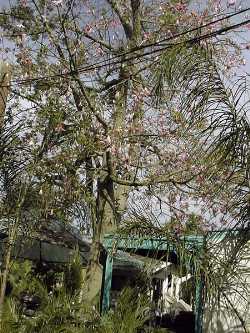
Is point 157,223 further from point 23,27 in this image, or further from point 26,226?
point 23,27

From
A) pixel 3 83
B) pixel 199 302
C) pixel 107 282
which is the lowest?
pixel 199 302

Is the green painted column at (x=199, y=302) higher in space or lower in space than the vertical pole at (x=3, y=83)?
lower

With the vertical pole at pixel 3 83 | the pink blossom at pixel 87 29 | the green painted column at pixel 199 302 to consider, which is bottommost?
the green painted column at pixel 199 302

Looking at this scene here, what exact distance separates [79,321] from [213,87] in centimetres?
319

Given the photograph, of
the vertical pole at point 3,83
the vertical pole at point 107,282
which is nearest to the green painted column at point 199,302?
the vertical pole at point 107,282

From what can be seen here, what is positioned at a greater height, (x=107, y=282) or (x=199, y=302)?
(x=107, y=282)

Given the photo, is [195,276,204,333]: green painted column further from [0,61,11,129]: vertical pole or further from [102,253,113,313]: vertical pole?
[0,61,11,129]: vertical pole

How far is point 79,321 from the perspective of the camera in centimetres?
662

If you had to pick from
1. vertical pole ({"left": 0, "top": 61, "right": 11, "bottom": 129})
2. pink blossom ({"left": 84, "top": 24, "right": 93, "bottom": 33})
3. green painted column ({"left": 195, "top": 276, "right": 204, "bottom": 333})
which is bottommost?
green painted column ({"left": 195, "top": 276, "right": 204, "bottom": 333})

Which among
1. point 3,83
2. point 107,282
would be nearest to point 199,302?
point 3,83

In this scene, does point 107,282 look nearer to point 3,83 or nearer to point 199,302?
point 199,302

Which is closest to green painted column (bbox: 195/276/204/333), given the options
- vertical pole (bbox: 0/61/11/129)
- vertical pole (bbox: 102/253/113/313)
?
vertical pole (bbox: 102/253/113/313)

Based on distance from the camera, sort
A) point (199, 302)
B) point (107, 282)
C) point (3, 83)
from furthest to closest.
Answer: point (107, 282) → point (199, 302) → point (3, 83)

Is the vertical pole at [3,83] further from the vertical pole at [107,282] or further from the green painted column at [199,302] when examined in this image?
the vertical pole at [107,282]
